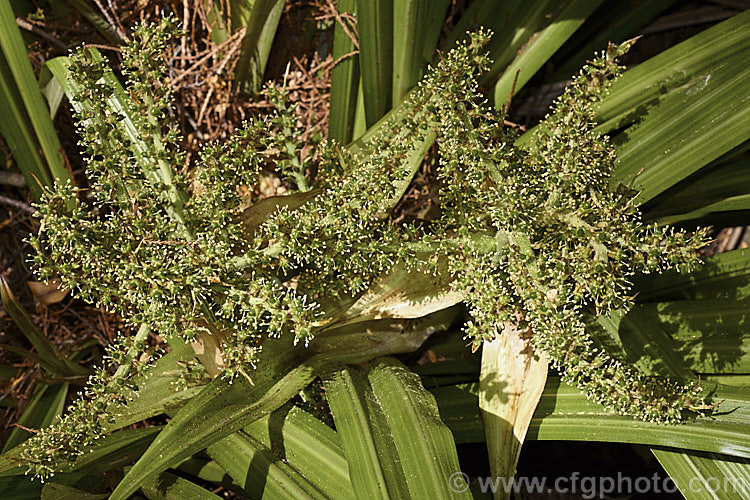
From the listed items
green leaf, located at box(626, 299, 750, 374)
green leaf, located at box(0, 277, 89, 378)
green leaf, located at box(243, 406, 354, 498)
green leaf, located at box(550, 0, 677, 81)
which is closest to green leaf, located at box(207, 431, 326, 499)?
green leaf, located at box(243, 406, 354, 498)

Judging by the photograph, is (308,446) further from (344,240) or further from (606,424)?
(606,424)

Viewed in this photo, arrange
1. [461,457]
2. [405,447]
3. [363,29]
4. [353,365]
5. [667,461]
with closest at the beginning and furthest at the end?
[405,447] < [667,461] < [353,365] < [363,29] < [461,457]

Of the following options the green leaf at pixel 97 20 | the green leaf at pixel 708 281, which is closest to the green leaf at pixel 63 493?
the green leaf at pixel 97 20

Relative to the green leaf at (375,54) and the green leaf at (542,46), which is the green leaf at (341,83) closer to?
the green leaf at (375,54)

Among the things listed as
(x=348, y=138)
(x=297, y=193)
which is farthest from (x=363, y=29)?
(x=297, y=193)

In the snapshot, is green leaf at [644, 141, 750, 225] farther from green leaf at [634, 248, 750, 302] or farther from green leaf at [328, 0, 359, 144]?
green leaf at [328, 0, 359, 144]

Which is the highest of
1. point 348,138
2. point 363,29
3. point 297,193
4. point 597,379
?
point 363,29

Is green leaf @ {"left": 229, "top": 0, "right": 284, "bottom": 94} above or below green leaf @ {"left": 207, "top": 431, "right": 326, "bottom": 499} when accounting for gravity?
above

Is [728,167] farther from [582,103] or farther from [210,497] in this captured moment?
[210,497]

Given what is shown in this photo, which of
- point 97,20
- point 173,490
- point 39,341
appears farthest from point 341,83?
point 173,490
